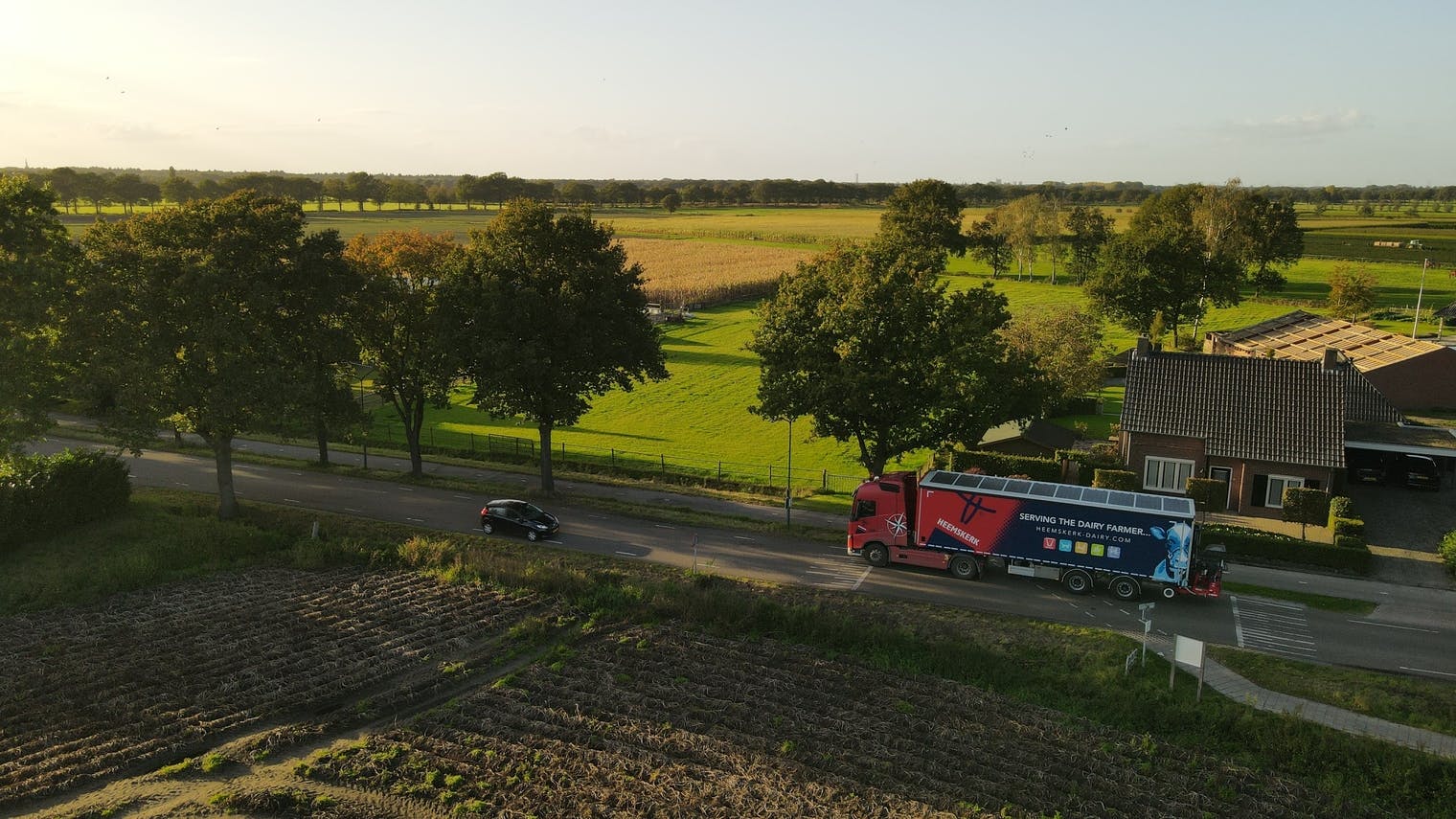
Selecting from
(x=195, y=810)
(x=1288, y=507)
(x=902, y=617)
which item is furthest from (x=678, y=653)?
(x=1288, y=507)

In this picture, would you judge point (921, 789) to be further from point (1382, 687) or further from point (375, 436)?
point (375, 436)

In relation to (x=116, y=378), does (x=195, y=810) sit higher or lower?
lower

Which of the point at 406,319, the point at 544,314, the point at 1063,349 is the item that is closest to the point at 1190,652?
the point at 544,314

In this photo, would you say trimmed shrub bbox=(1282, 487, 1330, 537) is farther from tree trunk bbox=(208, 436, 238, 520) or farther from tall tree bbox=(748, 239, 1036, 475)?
tree trunk bbox=(208, 436, 238, 520)

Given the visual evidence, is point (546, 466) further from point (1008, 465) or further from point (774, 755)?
point (774, 755)

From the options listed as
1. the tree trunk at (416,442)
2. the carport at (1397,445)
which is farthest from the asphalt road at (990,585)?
the carport at (1397,445)

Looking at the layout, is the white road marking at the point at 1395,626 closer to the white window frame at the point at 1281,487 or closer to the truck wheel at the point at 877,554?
the white window frame at the point at 1281,487
